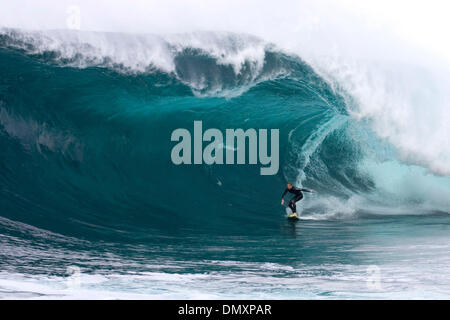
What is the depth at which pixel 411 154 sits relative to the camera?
11.9m

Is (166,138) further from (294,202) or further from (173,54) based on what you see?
(294,202)

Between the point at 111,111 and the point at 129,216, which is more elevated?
the point at 111,111

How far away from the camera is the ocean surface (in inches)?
212

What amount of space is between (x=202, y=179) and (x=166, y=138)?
1.23 m

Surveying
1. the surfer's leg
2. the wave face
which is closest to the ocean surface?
the wave face

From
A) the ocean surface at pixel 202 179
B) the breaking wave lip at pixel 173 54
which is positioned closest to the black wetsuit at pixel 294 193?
the ocean surface at pixel 202 179

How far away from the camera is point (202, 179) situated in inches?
378

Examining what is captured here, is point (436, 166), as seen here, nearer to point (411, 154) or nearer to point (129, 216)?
point (411, 154)

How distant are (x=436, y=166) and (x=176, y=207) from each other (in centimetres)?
661

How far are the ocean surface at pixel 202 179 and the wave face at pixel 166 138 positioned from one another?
0.11 feet

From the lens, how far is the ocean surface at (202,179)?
539 centimetres

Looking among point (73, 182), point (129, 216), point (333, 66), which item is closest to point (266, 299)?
point (129, 216)

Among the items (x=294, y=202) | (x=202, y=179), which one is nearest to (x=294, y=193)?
(x=294, y=202)

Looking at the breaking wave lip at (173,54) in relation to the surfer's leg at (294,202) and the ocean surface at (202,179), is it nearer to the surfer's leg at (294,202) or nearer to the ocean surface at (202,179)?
the ocean surface at (202,179)
